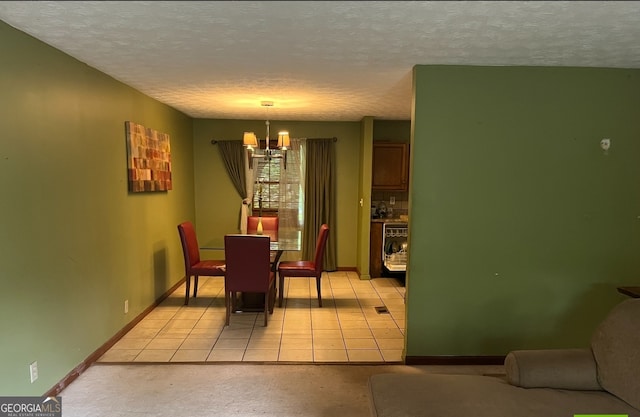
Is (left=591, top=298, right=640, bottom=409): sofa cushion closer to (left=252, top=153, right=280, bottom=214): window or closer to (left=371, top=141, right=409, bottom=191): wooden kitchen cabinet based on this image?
(left=371, top=141, right=409, bottom=191): wooden kitchen cabinet

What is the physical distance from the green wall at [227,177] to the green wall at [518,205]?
2.88 m

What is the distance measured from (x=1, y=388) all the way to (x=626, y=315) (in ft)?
11.0

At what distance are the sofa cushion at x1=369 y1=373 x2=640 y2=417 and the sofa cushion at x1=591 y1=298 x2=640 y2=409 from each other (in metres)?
0.06

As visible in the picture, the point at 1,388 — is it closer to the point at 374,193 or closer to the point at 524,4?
the point at 524,4

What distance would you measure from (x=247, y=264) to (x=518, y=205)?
7.97 feet

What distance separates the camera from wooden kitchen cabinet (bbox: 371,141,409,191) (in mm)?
5383

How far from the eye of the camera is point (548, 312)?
2822mm

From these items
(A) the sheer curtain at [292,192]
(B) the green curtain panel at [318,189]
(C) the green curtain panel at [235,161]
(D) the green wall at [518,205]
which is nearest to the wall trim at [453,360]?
(D) the green wall at [518,205]

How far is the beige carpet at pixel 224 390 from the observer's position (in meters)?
2.25

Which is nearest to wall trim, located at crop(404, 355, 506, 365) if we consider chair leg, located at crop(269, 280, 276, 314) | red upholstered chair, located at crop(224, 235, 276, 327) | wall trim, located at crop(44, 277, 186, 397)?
red upholstered chair, located at crop(224, 235, 276, 327)

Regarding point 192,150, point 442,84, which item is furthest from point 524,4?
point 192,150

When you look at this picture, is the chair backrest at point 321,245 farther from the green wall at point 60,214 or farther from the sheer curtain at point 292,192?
the green wall at point 60,214

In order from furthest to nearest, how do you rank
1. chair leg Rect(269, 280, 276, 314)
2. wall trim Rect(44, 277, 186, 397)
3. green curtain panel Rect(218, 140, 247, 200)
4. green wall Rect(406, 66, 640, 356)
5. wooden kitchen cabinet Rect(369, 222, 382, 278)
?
1. green curtain panel Rect(218, 140, 247, 200)
2. wooden kitchen cabinet Rect(369, 222, 382, 278)
3. chair leg Rect(269, 280, 276, 314)
4. green wall Rect(406, 66, 640, 356)
5. wall trim Rect(44, 277, 186, 397)

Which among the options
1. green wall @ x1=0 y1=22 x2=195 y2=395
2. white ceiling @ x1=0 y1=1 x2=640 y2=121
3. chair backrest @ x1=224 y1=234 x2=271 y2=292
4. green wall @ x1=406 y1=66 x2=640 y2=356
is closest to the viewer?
white ceiling @ x1=0 y1=1 x2=640 y2=121
